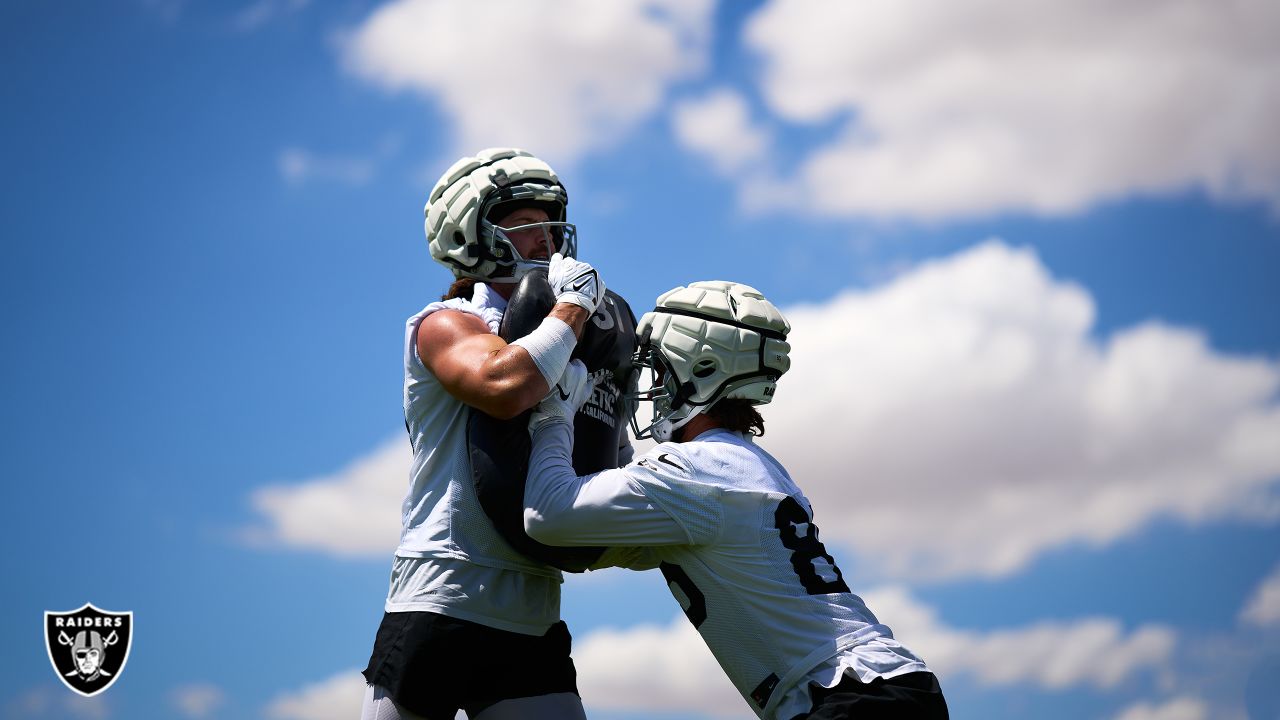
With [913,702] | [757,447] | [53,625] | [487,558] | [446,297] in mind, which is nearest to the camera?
[913,702]

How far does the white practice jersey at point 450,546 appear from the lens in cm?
455

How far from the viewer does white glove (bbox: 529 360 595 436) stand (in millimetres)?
4660

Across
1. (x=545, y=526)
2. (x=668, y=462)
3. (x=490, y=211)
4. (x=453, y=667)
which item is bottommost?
(x=453, y=667)

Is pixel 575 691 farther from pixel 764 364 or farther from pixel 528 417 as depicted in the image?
pixel 764 364

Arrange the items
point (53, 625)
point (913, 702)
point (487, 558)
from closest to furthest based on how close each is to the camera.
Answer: point (913, 702) → point (487, 558) → point (53, 625)

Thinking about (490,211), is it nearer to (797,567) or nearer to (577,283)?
(577,283)

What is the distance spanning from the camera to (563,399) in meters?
4.71

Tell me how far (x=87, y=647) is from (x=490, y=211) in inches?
281

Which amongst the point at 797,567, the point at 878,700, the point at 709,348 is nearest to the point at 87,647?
the point at 709,348

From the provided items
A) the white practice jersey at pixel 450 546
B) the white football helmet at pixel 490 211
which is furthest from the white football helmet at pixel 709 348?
the white practice jersey at pixel 450 546

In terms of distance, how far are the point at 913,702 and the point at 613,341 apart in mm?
1914

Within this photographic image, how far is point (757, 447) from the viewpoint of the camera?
4.88m

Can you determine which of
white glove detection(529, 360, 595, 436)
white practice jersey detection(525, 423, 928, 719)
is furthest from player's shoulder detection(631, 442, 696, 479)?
white glove detection(529, 360, 595, 436)

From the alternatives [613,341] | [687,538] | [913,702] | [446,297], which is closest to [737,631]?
[687,538]
